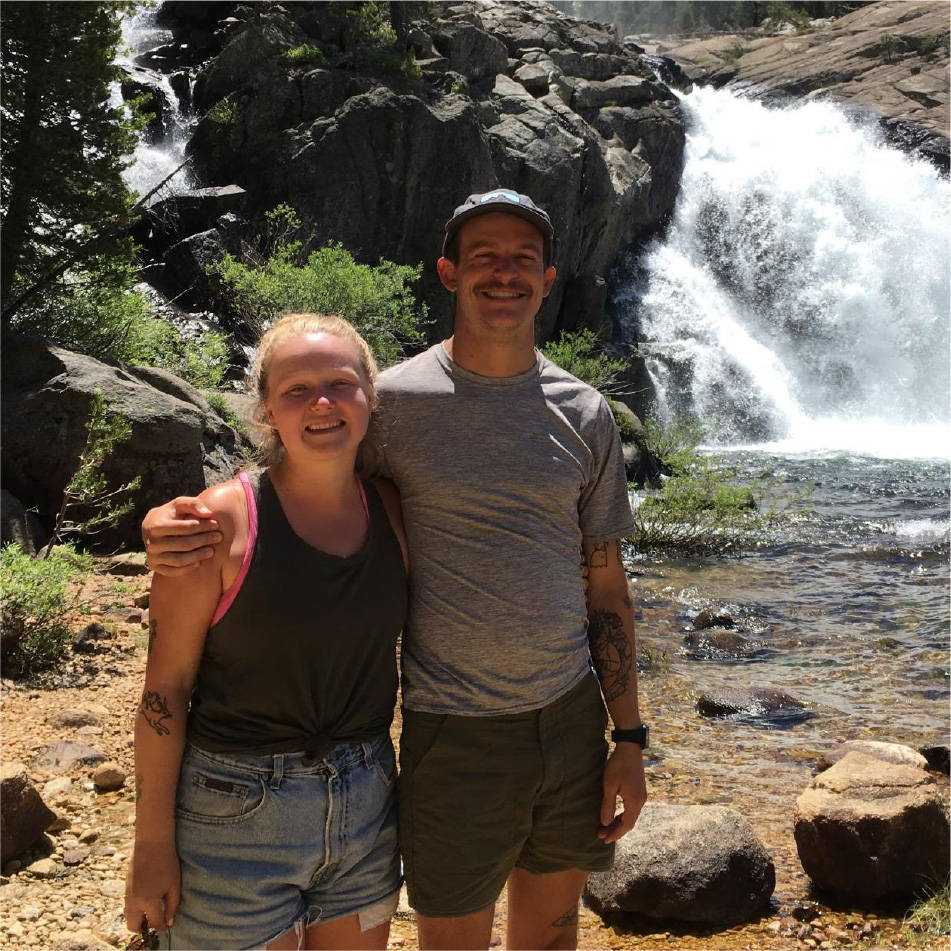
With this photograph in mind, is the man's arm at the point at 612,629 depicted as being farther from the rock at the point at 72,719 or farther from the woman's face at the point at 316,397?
the rock at the point at 72,719

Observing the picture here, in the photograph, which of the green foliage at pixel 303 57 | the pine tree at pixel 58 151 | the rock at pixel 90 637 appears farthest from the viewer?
the green foliage at pixel 303 57

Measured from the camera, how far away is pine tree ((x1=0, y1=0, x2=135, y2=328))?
12.4 m

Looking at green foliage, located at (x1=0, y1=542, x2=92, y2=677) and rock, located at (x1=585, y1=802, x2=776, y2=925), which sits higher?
green foliage, located at (x1=0, y1=542, x2=92, y2=677)

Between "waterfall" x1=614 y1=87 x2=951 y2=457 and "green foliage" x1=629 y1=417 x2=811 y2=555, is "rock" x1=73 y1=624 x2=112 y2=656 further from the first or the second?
"waterfall" x1=614 y1=87 x2=951 y2=457

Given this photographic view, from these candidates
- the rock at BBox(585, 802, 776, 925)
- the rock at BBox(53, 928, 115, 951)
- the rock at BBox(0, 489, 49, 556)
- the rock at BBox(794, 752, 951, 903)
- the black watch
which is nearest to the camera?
the black watch

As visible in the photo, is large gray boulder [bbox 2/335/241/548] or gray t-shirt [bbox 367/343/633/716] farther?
large gray boulder [bbox 2/335/241/548]

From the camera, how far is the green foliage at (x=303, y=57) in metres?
22.4

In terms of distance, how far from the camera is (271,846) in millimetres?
2342

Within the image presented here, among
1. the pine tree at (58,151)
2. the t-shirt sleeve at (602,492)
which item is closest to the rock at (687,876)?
the t-shirt sleeve at (602,492)

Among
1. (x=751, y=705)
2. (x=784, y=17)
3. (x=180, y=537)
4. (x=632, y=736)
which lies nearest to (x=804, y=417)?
(x=751, y=705)

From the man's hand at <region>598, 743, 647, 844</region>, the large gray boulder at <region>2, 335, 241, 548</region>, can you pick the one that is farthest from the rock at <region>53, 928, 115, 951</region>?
the large gray boulder at <region>2, 335, 241, 548</region>

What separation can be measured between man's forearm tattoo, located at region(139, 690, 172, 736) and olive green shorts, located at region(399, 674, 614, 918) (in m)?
0.69

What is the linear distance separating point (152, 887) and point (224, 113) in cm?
2214

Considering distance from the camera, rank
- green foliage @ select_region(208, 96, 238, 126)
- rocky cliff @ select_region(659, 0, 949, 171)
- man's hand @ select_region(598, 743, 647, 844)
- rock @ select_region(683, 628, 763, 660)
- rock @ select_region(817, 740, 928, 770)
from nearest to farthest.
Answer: man's hand @ select_region(598, 743, 647, 844) < rock @ select_region(817, 740, 928, 770) < rock @ select_region(683, 628, 763, 660) < green foliage @ select_region(208, 96, 238, 126) < rocky cliff @ select_region(659, 0, 949, 171)
